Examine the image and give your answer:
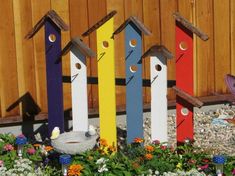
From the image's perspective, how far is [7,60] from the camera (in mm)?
7016

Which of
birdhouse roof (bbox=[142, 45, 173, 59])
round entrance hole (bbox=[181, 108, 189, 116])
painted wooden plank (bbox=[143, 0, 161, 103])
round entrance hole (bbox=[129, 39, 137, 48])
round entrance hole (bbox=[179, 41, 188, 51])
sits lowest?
round entrance hole (bbox=[181, 108, 189, 116])

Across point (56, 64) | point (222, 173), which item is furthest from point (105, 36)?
point (222, 173)

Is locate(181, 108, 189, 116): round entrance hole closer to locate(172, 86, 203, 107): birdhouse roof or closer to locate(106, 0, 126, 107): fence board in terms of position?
locate(172, 86, 203, 107): birdhouse roof

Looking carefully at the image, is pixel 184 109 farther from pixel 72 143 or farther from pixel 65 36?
pixel 65 36

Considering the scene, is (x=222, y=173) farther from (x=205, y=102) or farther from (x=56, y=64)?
(x=205, y=102)

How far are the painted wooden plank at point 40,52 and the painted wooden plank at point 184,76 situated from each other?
1.95 meters

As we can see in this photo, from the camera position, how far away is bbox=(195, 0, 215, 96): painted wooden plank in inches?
305

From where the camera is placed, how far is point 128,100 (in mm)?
5875

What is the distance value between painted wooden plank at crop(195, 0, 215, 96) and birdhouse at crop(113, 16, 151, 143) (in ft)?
6.83

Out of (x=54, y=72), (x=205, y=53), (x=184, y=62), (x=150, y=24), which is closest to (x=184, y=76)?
(x=184, y=62)

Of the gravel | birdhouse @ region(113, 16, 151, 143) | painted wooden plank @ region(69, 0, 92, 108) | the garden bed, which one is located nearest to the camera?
the garden bed

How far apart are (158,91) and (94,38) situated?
1772 mm

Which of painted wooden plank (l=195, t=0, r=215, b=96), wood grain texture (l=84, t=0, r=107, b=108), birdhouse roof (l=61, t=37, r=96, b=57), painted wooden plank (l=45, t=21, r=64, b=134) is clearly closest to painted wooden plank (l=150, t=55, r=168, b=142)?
birdhouse roof (l=61, t=37, r=96, b=57)

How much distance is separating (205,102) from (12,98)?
7.39 ft
